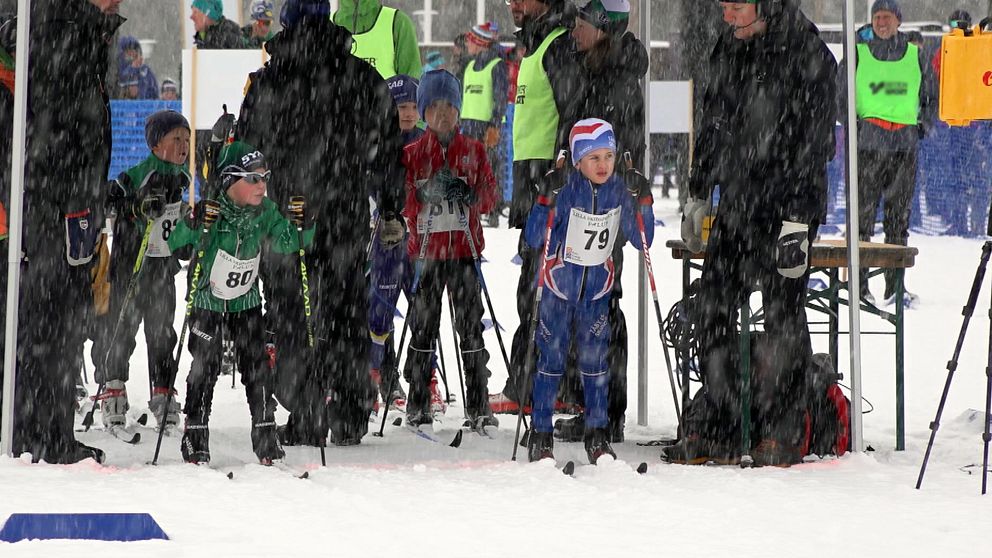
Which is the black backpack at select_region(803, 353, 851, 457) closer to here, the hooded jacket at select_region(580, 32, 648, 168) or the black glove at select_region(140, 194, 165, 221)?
the hooded jacket at select_region(580, 32, 648, 168)

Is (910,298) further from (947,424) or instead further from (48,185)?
(48,185)

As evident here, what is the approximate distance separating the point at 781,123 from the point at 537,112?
4.68ft

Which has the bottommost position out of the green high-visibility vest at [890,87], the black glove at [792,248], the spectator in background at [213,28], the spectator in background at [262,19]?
the black glove at [792,248]

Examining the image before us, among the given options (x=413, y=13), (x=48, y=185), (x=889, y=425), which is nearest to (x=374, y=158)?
(x=48, y=185)

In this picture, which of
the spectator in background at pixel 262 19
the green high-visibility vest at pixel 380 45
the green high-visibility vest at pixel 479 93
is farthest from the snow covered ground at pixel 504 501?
the green high-visibility vest at pixel 479 93

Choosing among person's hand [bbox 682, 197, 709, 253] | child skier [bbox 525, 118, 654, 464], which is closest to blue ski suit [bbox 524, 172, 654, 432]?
child skier [bbox 525, 118, 654, 464]

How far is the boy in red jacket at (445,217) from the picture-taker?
7.17 meters

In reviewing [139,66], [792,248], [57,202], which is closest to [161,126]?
[57,202]

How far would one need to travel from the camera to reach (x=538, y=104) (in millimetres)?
7145

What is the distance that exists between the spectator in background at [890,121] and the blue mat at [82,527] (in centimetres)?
774

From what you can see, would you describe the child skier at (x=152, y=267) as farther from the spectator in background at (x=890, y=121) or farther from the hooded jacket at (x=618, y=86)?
the spectator in background at (x=890, y=121)

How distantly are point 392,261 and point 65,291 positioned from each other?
201 cm

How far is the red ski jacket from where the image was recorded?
7184 millimetres

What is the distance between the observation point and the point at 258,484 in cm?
572
